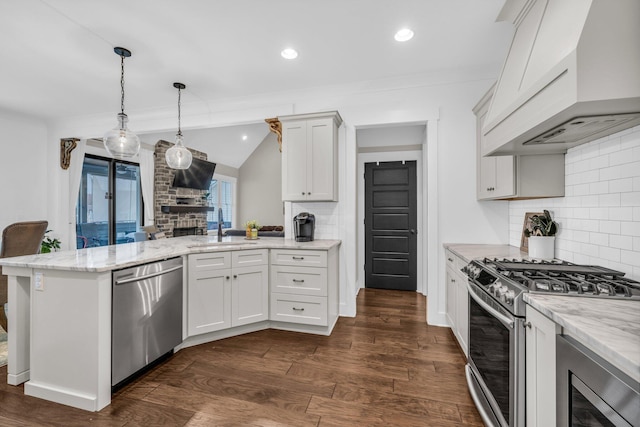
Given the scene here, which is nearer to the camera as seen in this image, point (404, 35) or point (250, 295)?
point (404, 35)

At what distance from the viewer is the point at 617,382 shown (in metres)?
0.80

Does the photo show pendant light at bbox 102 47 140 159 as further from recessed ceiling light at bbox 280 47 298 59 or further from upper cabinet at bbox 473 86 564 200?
upper cabinet at bbox 473 86 564 200

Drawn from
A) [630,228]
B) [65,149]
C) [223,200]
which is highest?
[65,149]

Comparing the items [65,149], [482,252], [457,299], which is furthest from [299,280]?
[65,149]

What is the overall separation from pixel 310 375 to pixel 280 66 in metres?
2.92

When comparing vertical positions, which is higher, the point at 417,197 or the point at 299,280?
the point at 417,197

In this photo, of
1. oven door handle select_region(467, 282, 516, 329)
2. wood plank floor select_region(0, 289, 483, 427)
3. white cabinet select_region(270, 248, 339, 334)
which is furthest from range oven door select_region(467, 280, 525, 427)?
white cabinet select_region(270, 248, 339, 334)

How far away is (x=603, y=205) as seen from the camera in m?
1.78

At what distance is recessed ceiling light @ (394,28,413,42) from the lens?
248cm

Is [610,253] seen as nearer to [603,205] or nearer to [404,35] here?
[603,205]

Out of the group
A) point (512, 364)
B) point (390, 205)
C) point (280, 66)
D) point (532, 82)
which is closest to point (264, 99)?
point (280, 66)

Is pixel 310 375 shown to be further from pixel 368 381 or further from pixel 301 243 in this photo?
pixel 301 243

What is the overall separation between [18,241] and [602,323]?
13.6 ft

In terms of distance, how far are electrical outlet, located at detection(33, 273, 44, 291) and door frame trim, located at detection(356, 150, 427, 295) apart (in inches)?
137
